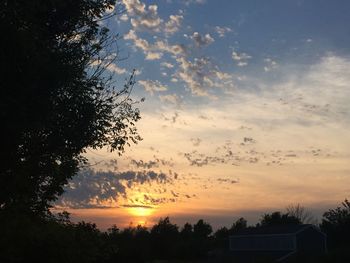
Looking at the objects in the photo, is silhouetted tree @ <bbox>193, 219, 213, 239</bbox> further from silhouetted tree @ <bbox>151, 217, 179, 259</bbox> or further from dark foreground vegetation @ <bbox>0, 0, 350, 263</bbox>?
dark foreground vegetation @ <bbox>0, 0, 350, 263</bbox>

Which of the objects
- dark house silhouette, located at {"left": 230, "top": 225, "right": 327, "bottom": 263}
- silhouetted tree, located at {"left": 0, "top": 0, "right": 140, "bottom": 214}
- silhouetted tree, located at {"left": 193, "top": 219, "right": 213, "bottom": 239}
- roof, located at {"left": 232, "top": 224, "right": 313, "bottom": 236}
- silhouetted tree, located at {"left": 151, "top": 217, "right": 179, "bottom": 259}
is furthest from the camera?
silhouetted tree, located at {"left": 193, "top": 219, "right": 213, "bottom": 239}

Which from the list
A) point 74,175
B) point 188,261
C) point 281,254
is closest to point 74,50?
point 74,175

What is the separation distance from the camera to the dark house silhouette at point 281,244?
58531 mm

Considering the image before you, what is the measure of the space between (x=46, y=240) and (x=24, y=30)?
5.26m

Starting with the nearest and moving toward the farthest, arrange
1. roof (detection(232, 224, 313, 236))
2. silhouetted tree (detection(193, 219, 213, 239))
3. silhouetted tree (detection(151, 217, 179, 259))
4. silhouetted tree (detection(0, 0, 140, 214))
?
silhouetted tree (detection(0, 0, 140, 214)) < roof (detection(232, 224, 313, 236)) < silhouetted tree (detection(151, 217, 179, 259)) < silhouetted tree (detection(193, 219, 213, 239))

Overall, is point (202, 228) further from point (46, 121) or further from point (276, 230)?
point (46, 121)

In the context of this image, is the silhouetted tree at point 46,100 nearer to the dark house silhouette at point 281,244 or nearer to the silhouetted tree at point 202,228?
the dark house silhouette at point 281,244

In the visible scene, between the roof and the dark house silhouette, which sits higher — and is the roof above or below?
above

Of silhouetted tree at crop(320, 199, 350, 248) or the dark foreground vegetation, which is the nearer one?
the dark foreground vegetation

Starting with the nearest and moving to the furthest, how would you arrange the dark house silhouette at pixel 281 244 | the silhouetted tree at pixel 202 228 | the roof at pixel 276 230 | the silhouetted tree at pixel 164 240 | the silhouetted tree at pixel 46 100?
the silhouetted tree at pixel 46 100 < the dark house silhouette at pixel 281 244 < the roof at pixel 276 230 < the silhouetted tree at pixel 164 240 < the silhouetted tree at pixel 202 228

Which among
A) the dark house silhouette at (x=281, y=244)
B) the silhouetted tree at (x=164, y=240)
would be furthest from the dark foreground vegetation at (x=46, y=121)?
the silhouetted tree at (x=164, y=240)

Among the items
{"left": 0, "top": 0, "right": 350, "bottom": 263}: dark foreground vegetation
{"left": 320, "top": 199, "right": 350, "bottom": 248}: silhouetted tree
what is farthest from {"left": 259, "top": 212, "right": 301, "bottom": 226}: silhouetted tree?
{"left": 0, "top": 0, "right": 350, "bottom": 263}: dark foreground vegetation

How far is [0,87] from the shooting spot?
41.1 ft

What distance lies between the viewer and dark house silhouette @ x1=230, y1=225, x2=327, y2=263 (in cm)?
5853
